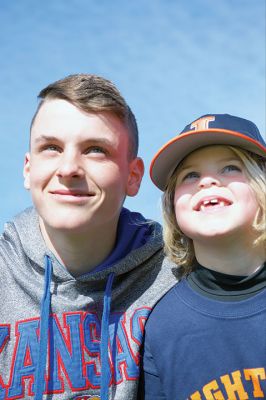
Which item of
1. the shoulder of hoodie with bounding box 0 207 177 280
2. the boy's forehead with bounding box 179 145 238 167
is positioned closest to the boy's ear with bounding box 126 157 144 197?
the shoulder of hoodie with bounding box 0 207 177 280

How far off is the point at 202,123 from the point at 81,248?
102 centimetres

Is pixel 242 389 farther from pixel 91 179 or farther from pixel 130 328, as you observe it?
pixel 91 179

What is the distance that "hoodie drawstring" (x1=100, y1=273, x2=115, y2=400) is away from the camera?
9.53 feet

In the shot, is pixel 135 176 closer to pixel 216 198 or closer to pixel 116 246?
pixel 116 246

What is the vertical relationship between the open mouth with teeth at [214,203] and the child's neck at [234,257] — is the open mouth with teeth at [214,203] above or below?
above

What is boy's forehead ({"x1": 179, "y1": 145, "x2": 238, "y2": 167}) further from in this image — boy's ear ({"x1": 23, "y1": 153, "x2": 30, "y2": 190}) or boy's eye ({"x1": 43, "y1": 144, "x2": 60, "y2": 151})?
boy's ear ({"x1": 23, "y1": 153, "x2": 30, "y2": 190})

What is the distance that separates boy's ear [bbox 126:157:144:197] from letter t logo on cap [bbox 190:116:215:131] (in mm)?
507

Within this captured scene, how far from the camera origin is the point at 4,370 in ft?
9.84

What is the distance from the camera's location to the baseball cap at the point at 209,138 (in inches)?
115

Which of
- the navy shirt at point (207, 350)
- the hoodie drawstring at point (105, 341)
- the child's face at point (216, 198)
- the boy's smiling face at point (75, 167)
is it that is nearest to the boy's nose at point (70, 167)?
the boy's smiling face at point (75, 167)

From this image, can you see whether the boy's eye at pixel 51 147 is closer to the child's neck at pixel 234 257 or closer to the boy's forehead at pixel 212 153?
the boy's forehead at pixel 212 153

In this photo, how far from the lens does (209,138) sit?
295 cm

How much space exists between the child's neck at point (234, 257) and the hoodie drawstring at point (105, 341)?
0.61 meters

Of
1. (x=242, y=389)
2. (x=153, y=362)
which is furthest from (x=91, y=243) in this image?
(x=242, y=389)
